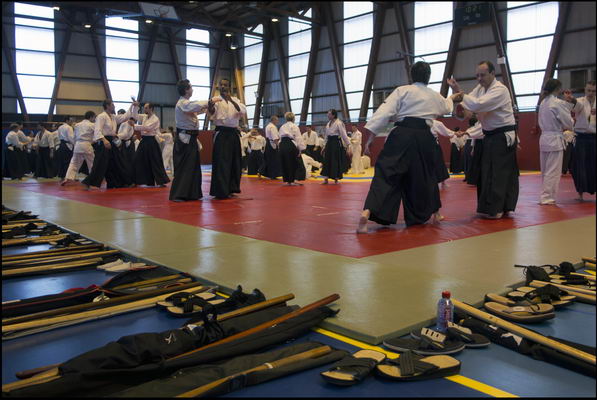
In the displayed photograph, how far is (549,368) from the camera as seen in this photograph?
5.93 ft

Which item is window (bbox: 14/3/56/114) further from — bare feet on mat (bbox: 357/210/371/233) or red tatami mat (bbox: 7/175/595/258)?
bare feet on mat (bbox: 357/210/371/233)

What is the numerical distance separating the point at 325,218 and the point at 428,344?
3863mm

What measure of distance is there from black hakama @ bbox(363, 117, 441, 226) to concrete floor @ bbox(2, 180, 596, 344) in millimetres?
815

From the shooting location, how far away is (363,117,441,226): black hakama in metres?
4.86

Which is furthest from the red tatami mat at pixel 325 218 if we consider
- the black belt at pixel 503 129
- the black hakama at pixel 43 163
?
the black hakama at pixel 43 163

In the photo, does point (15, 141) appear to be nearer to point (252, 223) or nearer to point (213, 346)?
point (252, 223)

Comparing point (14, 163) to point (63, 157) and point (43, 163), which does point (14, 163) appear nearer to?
point (43, 163)

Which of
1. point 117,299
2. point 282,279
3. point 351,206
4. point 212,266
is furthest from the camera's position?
point 351,206

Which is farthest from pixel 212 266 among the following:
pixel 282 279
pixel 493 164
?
pixel 493 164

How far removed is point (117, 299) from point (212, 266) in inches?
32.3

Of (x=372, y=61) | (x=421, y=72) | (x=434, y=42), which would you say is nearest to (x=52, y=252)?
(x=421, y=72)

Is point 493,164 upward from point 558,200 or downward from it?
→ upward

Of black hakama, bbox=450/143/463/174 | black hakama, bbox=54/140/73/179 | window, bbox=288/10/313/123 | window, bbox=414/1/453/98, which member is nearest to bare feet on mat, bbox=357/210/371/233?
black hakama, bbox=54/140/73/179

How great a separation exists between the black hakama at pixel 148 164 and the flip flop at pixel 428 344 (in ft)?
31.8
